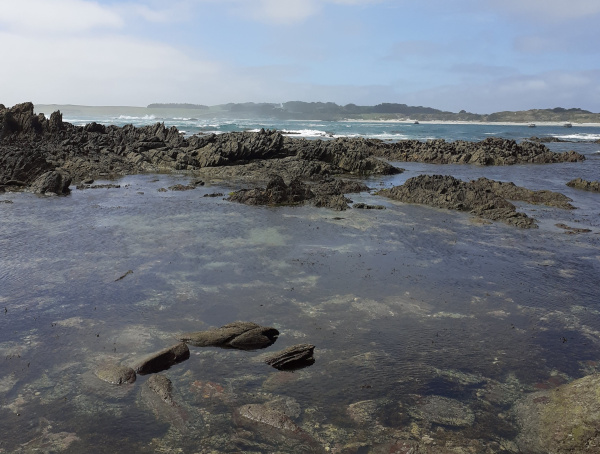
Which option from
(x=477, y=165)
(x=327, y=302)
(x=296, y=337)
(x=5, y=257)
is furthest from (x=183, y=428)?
(x=477, y=165)

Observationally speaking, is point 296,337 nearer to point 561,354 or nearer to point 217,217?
point 561,354

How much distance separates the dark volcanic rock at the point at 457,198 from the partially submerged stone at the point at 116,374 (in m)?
16.1

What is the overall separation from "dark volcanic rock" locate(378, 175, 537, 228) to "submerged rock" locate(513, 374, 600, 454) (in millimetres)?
12886

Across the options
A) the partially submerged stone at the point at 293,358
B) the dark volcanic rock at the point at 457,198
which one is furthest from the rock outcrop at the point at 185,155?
the partially submerged stone at the point at 293,358

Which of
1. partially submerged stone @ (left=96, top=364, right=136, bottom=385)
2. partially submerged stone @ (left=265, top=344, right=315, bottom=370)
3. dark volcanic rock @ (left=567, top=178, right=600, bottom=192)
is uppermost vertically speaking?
dark volcanic rock @ (left=567, top=178, right=600, bottom=192)

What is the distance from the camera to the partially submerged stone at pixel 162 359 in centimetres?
817

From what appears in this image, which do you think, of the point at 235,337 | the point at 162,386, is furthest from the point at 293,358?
the point at 162,386

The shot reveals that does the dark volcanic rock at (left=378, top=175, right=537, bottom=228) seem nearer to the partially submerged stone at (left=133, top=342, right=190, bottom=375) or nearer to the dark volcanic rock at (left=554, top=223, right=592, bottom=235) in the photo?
the dark volcanic rock at (left=554, top=223, right=592, bottom=235)

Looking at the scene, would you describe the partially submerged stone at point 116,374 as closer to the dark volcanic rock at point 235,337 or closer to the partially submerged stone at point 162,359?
the partially submerged stone at point 162,359

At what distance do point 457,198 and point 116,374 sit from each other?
18.7 metres

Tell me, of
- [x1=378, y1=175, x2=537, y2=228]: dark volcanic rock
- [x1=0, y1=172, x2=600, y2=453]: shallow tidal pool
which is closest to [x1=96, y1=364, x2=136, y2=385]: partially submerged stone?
[x1=0, y1=172, x2=600, y2=453]: shallow tidal pool

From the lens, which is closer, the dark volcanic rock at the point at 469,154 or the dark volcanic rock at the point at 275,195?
the dark volcanic rock at the point at 275,195

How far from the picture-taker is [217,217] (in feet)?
65.9

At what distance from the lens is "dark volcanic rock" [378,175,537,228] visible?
20.0 meters
